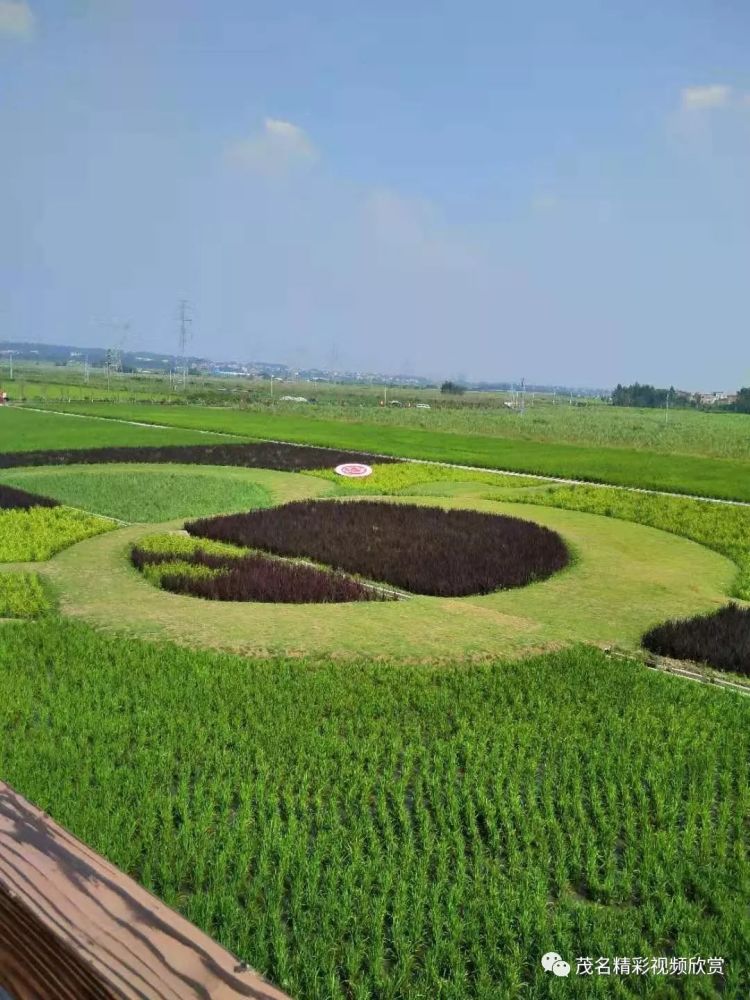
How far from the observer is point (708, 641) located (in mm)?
7195

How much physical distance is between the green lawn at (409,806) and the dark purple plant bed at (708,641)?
73 cm

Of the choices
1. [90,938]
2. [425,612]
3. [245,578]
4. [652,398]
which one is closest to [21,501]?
[245,578]

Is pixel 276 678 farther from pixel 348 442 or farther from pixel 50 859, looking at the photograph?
pixel 348 442

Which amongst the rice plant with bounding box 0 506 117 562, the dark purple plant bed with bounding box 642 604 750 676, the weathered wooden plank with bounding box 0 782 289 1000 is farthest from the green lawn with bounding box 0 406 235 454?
the weathered wooden plank with bounding box 0 782 289 1000

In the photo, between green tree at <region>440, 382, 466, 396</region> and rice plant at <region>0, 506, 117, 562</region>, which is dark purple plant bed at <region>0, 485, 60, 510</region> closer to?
rice plant at <region>0, 506, 117, 562</region>

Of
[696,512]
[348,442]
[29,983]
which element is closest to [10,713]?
[29,983]

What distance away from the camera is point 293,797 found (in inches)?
169

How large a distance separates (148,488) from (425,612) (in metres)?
Answer: 9.65

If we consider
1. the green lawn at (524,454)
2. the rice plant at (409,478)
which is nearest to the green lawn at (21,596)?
the rice plant at (409,478)

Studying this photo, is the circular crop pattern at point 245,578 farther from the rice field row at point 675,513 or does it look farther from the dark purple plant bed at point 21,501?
the rice field row at point 675,513

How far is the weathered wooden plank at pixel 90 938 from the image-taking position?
1125mm

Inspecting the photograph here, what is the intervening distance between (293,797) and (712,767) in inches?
92.9

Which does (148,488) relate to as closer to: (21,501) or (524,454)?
(21,501)

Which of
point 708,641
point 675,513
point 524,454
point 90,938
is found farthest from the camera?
point 524,454
